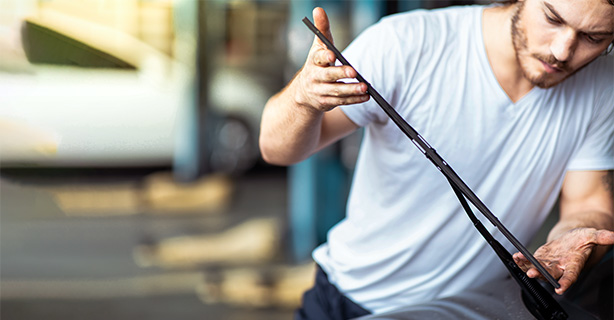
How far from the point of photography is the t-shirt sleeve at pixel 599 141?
64.3 inches

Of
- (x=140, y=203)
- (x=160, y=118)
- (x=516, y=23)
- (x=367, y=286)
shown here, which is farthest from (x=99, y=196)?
(x=516, y=23)

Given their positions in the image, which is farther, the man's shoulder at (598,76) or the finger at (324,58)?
the man's shoulder at (598,76)

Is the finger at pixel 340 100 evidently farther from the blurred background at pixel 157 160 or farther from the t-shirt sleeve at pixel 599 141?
the blurred background at pixel 157 160

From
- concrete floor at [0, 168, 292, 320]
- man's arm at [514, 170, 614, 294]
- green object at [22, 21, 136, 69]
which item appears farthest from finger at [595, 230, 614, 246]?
green object at [22, 21, 136, 69]

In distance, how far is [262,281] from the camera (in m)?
4.12

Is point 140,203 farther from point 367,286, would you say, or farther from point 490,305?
point 490,305

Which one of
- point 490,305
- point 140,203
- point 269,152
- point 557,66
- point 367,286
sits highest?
point 557,66

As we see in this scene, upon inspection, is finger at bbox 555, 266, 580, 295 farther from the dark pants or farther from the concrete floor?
the concrete floor

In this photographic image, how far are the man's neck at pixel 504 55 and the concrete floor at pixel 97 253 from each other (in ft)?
7.97

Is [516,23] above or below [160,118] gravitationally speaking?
above

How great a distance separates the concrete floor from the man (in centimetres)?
221

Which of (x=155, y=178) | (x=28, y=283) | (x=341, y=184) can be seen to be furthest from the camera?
(x=155, y=178)

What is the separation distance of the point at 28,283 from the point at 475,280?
321cm

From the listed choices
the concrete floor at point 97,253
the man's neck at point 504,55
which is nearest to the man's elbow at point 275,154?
the man's neck at point 504,55
